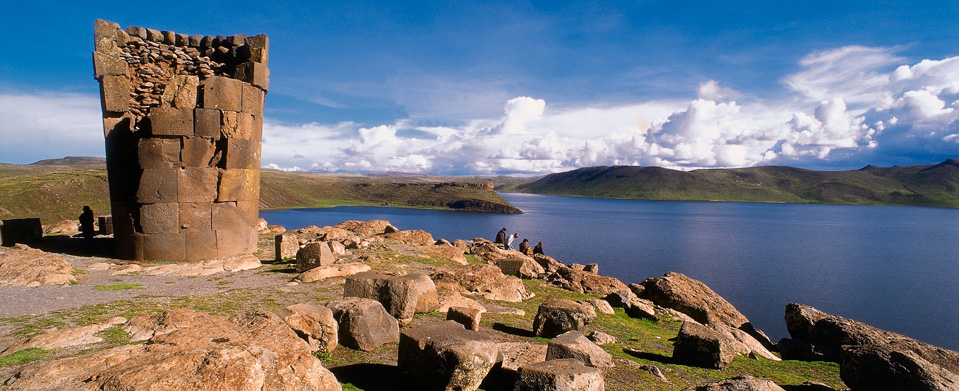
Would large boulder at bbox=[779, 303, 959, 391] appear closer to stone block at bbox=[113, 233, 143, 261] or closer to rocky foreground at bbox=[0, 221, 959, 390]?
rocky foreground at bbox=[0, 221, 959, 390]

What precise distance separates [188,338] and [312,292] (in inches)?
231

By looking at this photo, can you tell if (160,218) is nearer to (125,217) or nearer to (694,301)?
(125,217)

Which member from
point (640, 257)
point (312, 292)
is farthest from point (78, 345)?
point (640, 257)

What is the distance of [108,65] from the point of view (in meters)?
15.9

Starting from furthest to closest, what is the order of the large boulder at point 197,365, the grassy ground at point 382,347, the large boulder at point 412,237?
the large boulder at point 412,237
the grassy ground at point 382,347
the large boulder at point 197,365

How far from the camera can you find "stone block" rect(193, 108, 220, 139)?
595 inches

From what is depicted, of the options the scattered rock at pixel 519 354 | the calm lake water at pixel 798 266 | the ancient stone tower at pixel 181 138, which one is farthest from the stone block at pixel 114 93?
the calm lake water at pixel 798 266

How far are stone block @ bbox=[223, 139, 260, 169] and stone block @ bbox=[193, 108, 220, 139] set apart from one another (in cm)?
53

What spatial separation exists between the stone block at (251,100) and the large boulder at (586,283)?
12190 millimetres

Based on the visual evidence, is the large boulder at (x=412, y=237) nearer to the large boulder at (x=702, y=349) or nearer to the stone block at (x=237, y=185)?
the stone block at (x=237, y=185)

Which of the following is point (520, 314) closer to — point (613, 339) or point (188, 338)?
point (613, 339)

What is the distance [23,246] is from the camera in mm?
15086

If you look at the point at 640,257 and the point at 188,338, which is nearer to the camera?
the point at 188,338

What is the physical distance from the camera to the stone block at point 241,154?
15.7 metres
